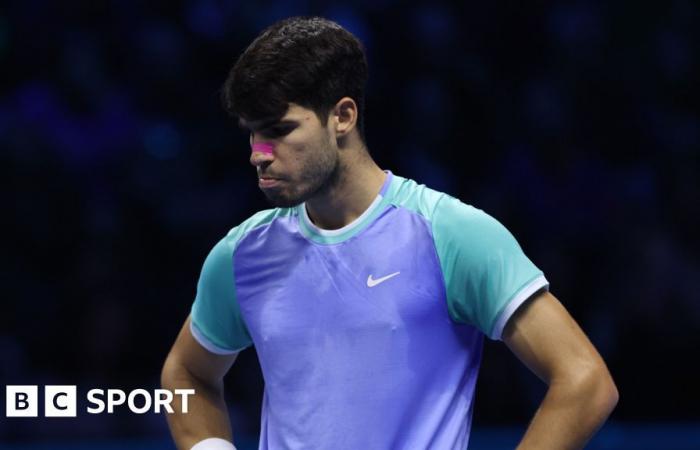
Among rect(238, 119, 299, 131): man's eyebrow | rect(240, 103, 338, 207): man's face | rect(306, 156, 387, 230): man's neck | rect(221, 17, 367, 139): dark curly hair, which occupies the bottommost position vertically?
rect(306, 156, 387, 230): man's neck

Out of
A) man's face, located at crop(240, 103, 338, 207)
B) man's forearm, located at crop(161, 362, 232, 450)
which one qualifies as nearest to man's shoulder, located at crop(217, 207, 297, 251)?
man's face, located at crop(240, 103, 338, 207)

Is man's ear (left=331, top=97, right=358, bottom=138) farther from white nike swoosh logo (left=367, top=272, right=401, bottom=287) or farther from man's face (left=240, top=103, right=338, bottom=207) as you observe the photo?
white nike swoosh logo (left=367, top=272, right=401, bottom=287)

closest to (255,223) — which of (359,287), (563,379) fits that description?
(359,287)

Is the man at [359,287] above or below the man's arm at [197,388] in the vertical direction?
above

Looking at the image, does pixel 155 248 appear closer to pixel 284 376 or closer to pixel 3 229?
pixel 3 229

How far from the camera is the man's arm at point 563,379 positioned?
2.21 meters

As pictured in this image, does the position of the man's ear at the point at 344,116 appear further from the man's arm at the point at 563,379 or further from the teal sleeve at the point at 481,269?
the man's arm at the point at 563,379

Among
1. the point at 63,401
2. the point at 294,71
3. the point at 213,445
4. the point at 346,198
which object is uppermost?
the point at 294,71

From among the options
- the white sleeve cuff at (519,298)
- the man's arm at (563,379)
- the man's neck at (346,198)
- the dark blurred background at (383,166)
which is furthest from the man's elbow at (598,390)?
the dark blurred background at (383,166)

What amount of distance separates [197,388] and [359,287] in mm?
517

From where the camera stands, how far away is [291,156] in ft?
7.77

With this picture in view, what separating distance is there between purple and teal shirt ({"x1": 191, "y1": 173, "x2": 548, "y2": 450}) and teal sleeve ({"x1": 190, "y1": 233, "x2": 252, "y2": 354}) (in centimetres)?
13

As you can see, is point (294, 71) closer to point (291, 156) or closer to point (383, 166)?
point (291, 156)

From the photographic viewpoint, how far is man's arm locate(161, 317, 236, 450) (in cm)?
272
